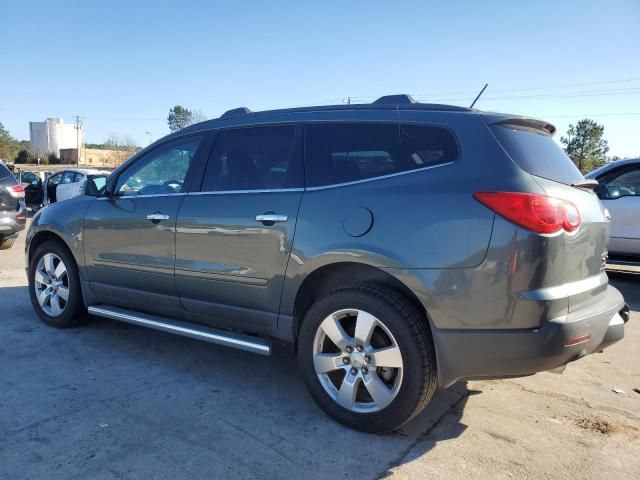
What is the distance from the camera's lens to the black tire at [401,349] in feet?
9.15

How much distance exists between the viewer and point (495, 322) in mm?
2629

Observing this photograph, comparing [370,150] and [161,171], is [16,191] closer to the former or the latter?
[161,171]

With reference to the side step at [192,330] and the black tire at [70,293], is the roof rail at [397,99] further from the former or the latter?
the black tire at [70,293]

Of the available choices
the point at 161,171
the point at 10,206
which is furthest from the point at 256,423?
the point at 10,206

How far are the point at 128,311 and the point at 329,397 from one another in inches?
78.0

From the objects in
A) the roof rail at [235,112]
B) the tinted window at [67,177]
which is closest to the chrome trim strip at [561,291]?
the roof rail at [235,112]

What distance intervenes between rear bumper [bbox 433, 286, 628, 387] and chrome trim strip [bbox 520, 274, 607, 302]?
11 centimetres

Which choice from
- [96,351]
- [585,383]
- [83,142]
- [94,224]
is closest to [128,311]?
[96,351]

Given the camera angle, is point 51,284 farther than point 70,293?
Yes

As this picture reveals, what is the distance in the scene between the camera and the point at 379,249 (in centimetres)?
287

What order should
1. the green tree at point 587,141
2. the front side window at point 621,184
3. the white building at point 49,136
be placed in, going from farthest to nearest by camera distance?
the white building at point 49,136 < the green tree at point 587,141 < the front side window at point 621,184

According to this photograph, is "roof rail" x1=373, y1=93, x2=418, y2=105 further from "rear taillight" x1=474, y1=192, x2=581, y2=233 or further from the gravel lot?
the gravel lot

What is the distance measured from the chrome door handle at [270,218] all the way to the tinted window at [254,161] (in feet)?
0.73

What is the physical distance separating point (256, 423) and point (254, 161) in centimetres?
174
